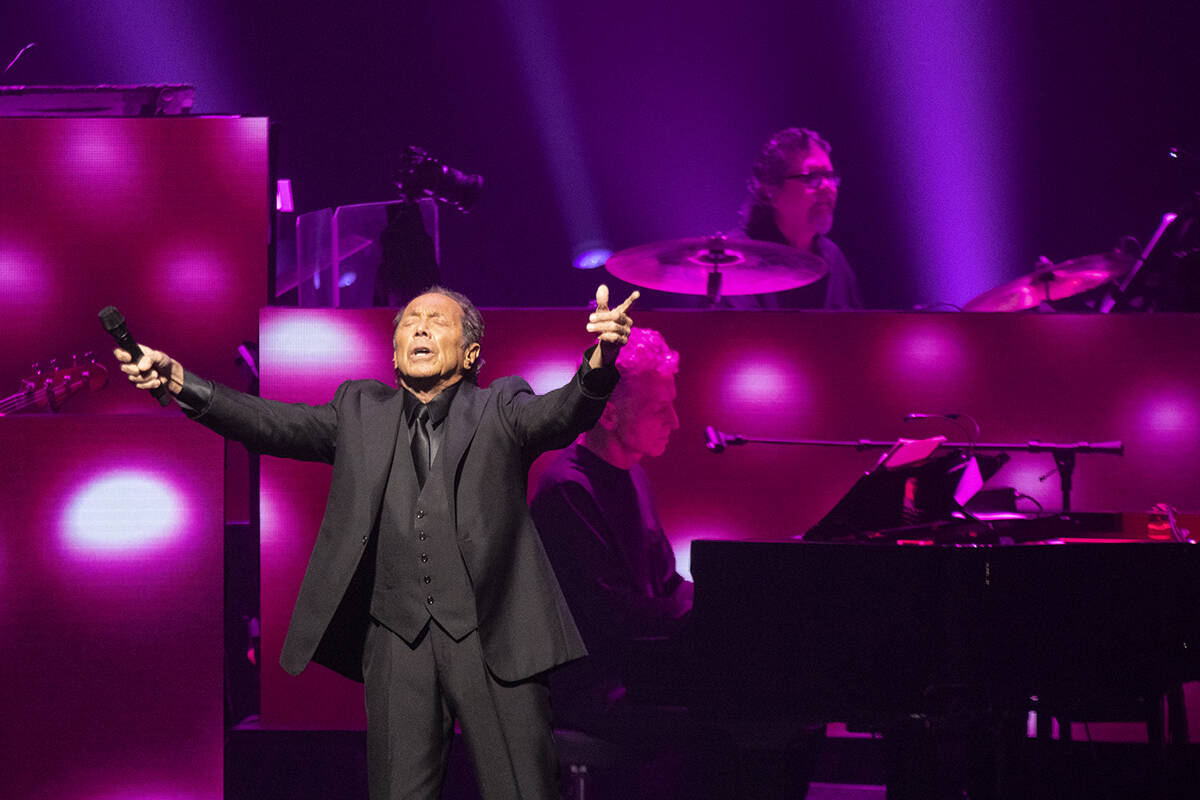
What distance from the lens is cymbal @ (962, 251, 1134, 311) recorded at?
181 inches

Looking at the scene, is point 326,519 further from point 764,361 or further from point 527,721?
point 764,361

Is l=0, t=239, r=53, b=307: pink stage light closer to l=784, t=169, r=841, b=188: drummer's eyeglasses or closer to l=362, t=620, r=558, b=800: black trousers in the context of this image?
l=362, t=620, r=558, b=800: black trousers

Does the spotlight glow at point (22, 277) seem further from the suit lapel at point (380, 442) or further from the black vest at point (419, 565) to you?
the black vest at point (419, 565)

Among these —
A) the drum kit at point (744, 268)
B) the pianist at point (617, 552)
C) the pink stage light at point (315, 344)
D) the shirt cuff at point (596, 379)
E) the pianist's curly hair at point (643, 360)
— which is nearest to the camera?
the shirt cuff at point (596, 379)

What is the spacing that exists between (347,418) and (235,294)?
2.15 m

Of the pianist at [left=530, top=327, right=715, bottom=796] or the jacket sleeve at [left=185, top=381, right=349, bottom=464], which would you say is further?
the pianist at [left=530, top=327, right=715, bottom=796]

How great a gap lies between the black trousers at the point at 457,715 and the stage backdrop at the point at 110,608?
5.12 feet

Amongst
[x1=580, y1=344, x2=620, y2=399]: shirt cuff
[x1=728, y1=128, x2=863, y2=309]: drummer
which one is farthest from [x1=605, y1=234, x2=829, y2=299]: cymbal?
[x1=580, y1=344, x2=620, y2=399]: shirt cuff

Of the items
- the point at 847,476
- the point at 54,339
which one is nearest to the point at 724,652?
the point at 847,476

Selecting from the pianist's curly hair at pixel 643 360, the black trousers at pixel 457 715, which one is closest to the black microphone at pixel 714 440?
the pianist's curly hair at pixel 643 360

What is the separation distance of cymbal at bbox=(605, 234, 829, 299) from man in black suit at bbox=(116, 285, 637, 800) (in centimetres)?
178

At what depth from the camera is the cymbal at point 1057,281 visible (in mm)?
4590

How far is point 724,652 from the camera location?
3070 millimetres

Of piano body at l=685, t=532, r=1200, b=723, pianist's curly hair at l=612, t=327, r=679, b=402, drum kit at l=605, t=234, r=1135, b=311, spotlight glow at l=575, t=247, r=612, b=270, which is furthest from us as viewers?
spotlight glow at l=575, t=247, r=612, b=270
